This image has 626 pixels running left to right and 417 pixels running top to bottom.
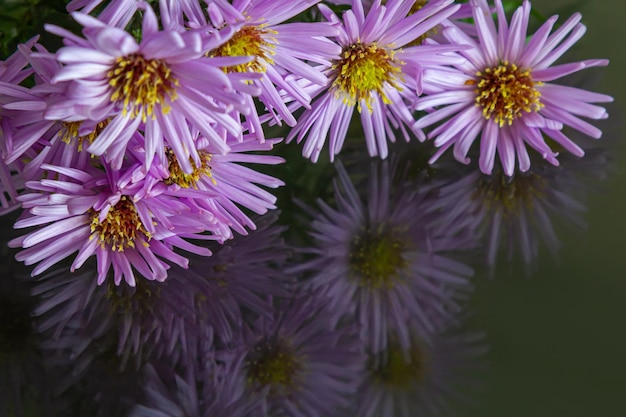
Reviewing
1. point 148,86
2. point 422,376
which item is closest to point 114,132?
point 148,86

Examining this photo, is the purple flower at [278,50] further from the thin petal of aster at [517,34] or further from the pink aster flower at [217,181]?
the thin petal of aster at [517,34]

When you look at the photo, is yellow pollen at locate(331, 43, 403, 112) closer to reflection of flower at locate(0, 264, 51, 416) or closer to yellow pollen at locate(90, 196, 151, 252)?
yellow pollen at locate(90, 196, 151, 252)

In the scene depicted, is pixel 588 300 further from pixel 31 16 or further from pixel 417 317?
pixel 31 16

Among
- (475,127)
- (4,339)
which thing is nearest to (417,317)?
(475,127)

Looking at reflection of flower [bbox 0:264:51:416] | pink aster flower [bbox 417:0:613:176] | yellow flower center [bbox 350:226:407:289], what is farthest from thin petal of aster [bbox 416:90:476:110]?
reflection of flower [bbox 0:264:51:416]

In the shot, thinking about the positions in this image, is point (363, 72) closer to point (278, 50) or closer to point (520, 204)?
point (278, 50)

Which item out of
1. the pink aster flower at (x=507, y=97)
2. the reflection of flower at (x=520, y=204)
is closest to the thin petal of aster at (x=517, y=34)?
the pink aster flower at (x=507, y=97)
